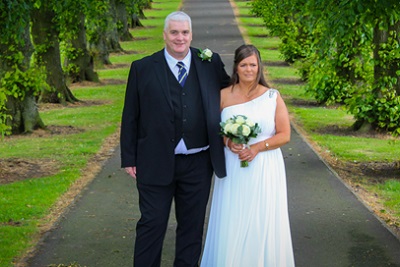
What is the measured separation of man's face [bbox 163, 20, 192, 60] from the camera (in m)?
6.18

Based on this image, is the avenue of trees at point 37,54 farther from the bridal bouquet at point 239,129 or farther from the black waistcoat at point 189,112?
the bridal bouquet at point 239,129

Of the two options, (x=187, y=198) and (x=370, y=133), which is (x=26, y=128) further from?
(x=187, y=198)

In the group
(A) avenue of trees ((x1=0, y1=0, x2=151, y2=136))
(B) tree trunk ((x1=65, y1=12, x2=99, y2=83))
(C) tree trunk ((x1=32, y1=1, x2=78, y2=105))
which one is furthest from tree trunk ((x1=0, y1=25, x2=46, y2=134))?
(B) tree trunk ((x1=65, y1=12, x2=99, y2=83))

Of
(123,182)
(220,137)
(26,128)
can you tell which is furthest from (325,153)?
(220,137)

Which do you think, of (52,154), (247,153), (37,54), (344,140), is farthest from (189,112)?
(37,54)

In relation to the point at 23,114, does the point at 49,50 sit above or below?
above

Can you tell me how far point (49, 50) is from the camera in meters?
20.8

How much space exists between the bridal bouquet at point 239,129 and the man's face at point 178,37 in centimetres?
59

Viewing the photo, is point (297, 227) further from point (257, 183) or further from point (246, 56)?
point (246, 56)

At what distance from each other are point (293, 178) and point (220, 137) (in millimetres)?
5698

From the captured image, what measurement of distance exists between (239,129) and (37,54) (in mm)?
14814

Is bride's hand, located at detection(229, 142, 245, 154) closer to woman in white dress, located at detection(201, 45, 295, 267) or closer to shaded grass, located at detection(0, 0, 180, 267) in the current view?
woman in white dress, located at detection(201, 45, 295, 267)

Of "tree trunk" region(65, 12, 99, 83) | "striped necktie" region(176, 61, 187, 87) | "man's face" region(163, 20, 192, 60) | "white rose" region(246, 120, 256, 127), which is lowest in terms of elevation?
"tree trunk" region(65, 12, 99, 83)

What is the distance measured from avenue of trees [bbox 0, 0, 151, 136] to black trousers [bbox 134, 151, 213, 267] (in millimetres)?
4740
